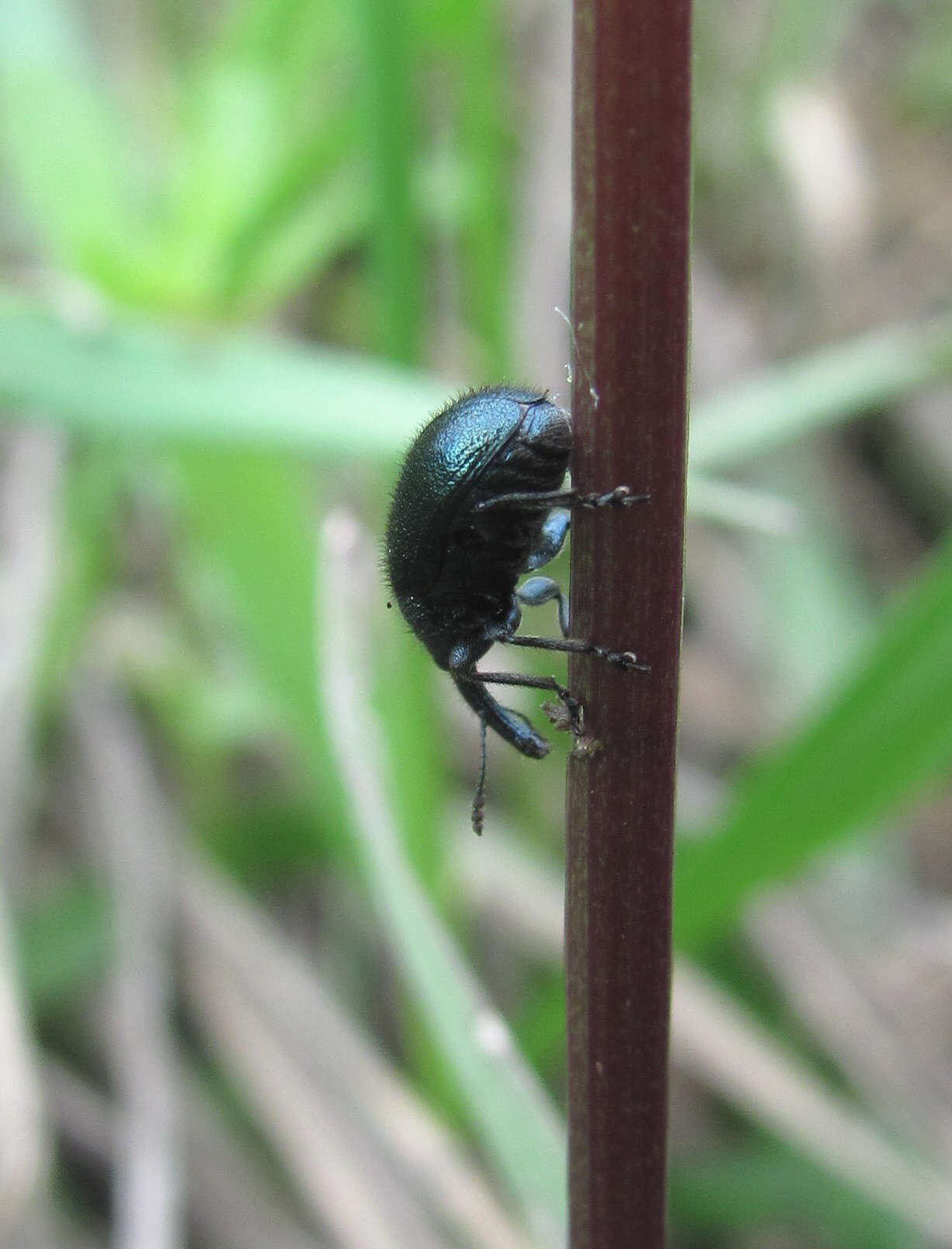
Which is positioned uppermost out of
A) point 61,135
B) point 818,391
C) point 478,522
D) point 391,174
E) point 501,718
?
point 61,135

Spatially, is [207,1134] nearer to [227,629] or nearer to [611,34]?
[227,629]

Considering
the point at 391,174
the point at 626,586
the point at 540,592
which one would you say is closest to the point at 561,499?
the point at 540,592

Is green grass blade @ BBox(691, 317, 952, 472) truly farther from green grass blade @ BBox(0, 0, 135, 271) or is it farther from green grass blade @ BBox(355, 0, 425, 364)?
green grass blade @ BBox(0, 0, 135, 271)

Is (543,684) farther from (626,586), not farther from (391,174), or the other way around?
(391,174)

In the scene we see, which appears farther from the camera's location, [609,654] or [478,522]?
[478,522]

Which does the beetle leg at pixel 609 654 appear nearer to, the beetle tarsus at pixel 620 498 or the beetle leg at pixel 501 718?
the beetle tarsus at pixel 620 498

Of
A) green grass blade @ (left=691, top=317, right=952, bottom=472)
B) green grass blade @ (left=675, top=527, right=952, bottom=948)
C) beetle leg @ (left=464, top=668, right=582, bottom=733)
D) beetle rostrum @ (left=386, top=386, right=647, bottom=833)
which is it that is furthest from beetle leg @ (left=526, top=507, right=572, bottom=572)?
green grass blade @ (left=691, top=317, right=952, bottom=472)

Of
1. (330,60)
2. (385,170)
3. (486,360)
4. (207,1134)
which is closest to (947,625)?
(385,170)
